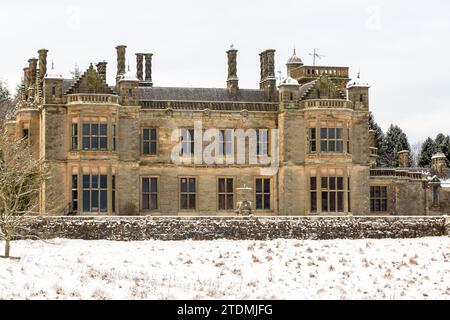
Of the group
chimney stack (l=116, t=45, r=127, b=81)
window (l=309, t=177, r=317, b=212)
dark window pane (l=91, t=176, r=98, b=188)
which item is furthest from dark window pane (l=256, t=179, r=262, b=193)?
chimney stack (l=116, t=45, r=127, b=81)

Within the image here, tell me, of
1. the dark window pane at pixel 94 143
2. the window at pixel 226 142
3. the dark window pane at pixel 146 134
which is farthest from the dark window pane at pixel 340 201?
the dark window pane at pixel 94 143

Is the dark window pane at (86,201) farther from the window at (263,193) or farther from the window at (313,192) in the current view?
the window at (313,192)

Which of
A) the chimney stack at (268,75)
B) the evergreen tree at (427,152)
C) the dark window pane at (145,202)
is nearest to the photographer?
the dark window pane at (145,202)

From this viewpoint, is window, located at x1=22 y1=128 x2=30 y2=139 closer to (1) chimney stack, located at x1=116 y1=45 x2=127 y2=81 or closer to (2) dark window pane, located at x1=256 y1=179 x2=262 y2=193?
(1) chimney stack, located at x1=116 y1=45 x2=127 y2=81

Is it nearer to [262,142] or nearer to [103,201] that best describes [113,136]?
[103,201]

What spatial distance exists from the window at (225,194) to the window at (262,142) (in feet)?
6.48

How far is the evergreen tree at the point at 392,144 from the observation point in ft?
251

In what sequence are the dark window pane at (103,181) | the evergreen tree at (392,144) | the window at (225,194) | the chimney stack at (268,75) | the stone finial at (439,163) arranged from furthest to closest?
the evergreen tree at (392,144) → the stone finial at (439,163) → the chimney stack at (268,75) → the window at (225,194) → the dark window pane at (103,181)

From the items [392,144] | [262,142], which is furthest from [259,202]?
[392,144]

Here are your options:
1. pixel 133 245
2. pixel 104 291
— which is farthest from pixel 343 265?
pixel 104 291

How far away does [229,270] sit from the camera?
1245 inches

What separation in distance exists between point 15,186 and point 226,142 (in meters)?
13.2

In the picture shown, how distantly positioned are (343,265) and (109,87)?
1456cm

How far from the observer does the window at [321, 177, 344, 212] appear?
42.0m
